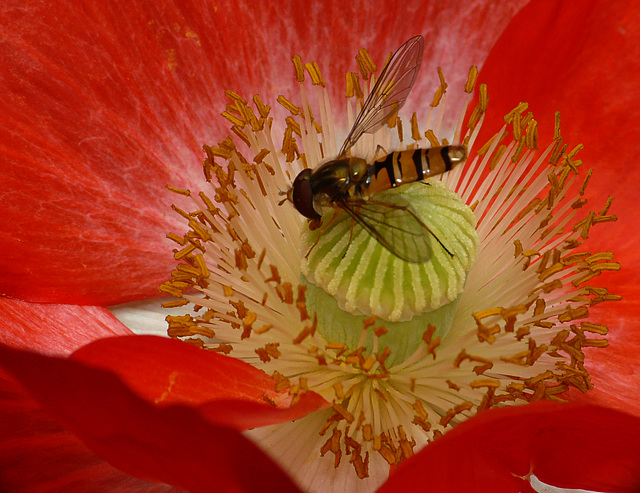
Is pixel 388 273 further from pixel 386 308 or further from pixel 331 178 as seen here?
pixel 331 178

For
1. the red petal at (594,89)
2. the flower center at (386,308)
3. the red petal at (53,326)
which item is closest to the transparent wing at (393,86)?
the flower center at (386,308)

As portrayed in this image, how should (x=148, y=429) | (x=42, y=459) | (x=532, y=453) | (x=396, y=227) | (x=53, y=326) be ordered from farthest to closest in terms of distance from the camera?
(x=53, y=326) < (x=42, y=459) < (x=396, y=227) < (x=532, y=453) < (x=148, y=429)

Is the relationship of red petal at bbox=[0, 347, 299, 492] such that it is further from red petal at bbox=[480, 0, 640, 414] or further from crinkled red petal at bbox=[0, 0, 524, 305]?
red petal at bbox=[480, 0, 640, 414]

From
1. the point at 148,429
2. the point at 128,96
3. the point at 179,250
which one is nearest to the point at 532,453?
the point at 148,429

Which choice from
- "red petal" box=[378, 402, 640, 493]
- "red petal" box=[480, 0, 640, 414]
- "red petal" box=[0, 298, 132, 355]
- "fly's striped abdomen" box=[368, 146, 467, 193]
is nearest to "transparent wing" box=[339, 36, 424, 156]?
"fly's striped abdomen" box=[368, 146, 467, 193]

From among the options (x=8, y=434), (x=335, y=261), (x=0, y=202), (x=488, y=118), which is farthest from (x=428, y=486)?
(x=488, y=118)

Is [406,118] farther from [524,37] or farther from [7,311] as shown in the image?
[7,311]
